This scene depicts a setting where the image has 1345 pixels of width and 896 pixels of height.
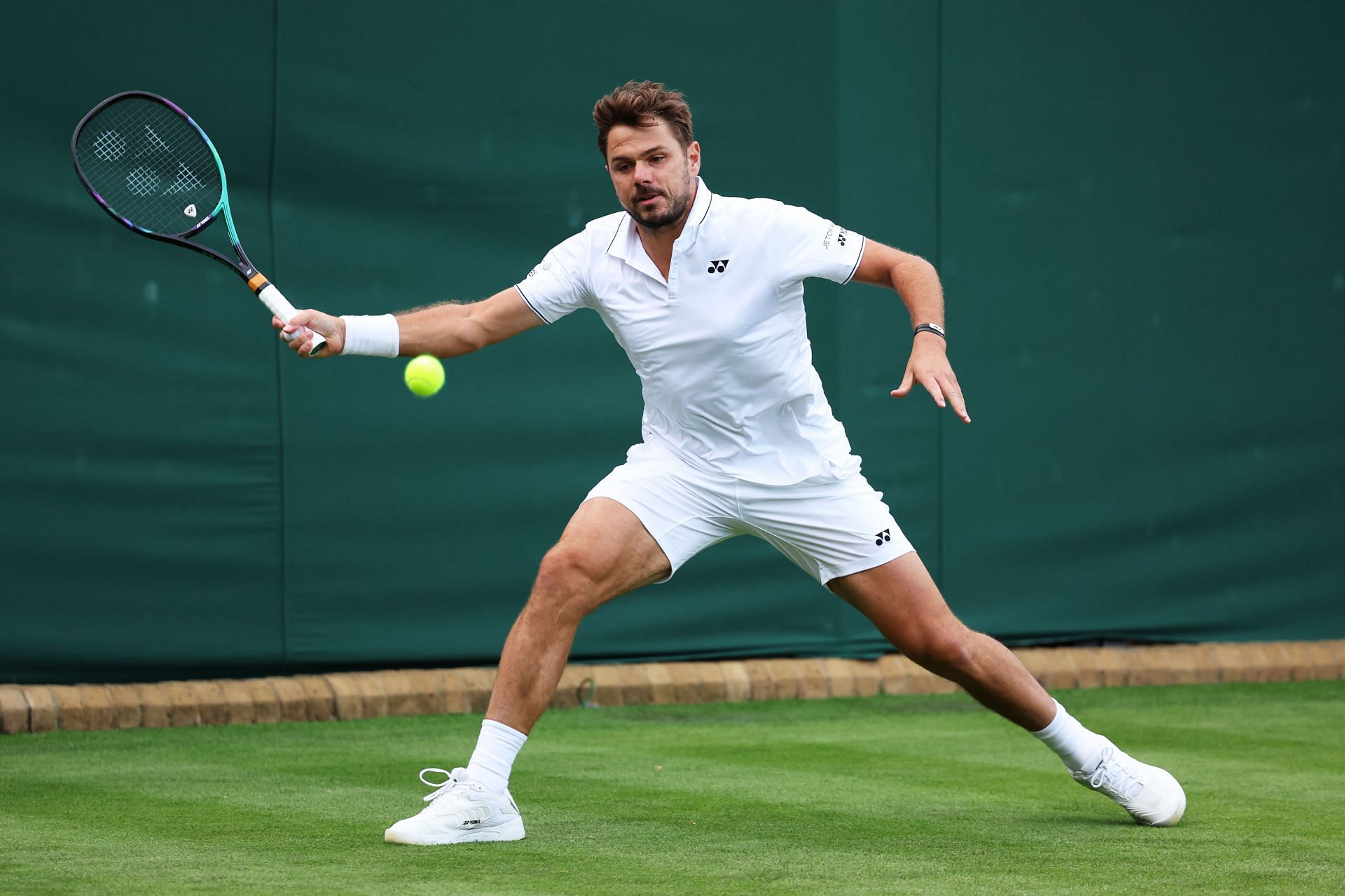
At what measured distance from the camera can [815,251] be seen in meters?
4.61

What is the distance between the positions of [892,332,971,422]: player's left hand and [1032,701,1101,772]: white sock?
3.00 ft

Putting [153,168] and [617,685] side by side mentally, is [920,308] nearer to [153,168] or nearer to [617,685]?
[153,168]

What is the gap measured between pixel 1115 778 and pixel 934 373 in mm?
1195

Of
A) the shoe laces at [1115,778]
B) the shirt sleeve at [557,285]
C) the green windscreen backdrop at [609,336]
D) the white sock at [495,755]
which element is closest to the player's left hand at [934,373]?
the shirt sleeve at [557,285]

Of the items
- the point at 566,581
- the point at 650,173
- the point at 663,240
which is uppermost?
the point at 650,173

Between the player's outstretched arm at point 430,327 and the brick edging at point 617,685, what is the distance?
2.61 m

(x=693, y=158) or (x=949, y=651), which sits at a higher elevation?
(x=693, y=158)

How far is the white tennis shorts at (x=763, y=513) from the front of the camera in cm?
457

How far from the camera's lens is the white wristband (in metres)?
4.42

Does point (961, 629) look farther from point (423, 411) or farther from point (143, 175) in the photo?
point (423, 411)

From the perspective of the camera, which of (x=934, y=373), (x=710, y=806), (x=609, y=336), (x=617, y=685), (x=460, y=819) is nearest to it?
(x=934, y=373)

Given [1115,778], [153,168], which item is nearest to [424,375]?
[153,168]

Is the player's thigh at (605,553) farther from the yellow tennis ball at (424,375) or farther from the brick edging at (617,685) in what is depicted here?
the brick edging at (617,685)

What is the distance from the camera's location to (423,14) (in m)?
7.23
